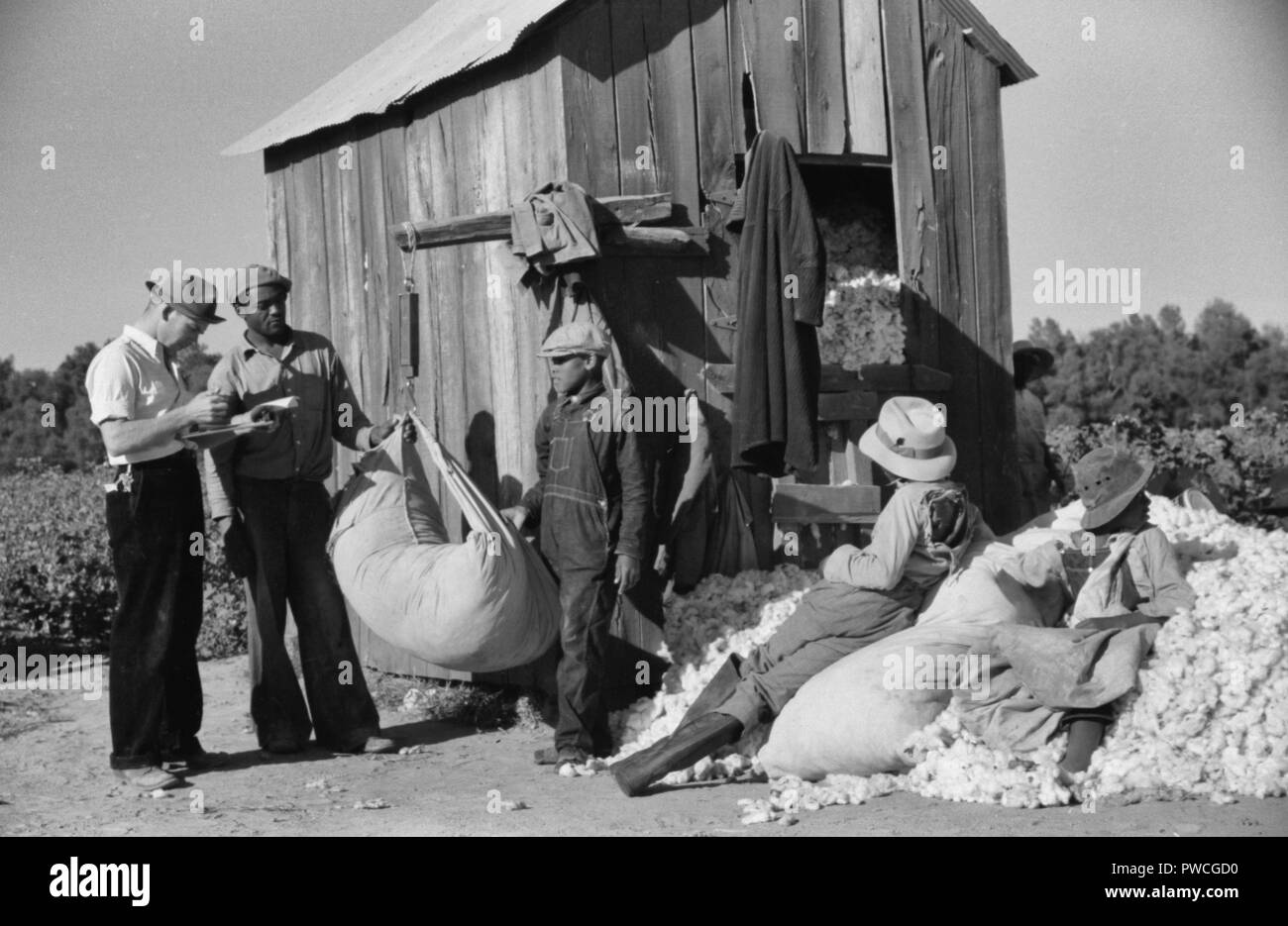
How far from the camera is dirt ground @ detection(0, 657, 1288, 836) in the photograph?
5.29 meters

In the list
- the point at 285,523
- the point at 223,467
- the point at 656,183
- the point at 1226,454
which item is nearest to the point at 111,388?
the point at 223,467

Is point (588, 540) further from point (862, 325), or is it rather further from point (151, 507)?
point (862, 325)

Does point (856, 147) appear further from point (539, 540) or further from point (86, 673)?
point (86, 673)

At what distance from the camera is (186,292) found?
648cm

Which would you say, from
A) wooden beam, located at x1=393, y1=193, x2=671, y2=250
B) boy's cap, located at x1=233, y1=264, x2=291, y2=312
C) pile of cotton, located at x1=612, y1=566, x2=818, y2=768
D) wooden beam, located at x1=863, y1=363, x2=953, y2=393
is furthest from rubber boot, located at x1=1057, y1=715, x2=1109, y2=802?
boy's cap, located at x1=233, y1=264, x2=291, y2=312

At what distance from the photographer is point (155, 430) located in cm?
625

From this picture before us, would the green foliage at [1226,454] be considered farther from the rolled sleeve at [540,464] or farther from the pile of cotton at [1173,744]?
the rolled sleeve at [540,464]

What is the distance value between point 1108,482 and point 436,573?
2.95m

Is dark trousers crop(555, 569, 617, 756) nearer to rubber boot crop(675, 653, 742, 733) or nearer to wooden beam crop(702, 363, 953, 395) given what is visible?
rubber boot crop(675, 653, 742, 733)

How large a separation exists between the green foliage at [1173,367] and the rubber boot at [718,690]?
1516 cm

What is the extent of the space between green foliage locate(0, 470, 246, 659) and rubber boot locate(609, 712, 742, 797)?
5.06 metres

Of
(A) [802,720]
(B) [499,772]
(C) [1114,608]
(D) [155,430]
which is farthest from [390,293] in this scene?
(C) [1114,608]

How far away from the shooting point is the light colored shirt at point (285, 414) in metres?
6.87

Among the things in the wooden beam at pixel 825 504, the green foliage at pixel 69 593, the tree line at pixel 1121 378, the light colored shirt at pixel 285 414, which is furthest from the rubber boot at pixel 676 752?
the tree line at pixel 1121 378
